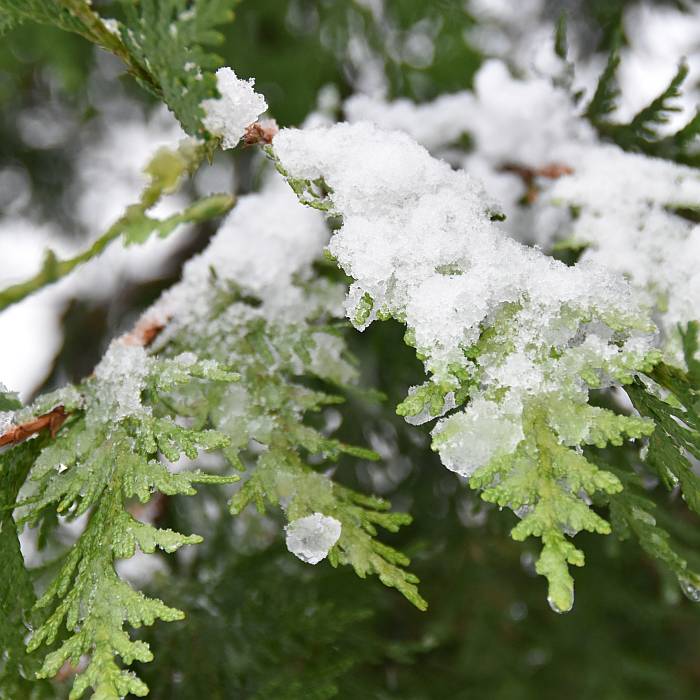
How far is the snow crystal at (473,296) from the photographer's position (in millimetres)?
900

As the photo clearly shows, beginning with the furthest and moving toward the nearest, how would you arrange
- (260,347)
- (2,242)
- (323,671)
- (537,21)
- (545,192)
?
(2,242) < (537,21) < (545,192) < (323,671) < (260,347)

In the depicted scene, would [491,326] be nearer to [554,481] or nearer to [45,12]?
[554,481]

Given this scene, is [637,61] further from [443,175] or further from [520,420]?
[520,420]

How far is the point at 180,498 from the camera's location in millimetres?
2107

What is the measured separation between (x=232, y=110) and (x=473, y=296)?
37 centimetres

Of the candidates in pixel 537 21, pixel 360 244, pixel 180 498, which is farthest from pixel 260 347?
pixel 537 21

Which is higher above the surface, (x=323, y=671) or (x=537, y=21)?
(x=537, y=21)

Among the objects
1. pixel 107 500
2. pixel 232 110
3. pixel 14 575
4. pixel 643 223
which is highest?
pixel 232 110

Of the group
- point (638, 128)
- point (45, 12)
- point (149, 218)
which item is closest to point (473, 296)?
point (149, 218)

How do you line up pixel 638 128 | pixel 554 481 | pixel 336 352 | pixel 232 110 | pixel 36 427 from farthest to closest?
pixel 638 128
pixel 336 352
pixel 36 427
pixel 232 110
pixel 554 481

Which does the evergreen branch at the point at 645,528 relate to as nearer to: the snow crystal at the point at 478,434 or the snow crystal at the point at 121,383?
the snow crystal at the point at 478,434

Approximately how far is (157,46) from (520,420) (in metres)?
0.59

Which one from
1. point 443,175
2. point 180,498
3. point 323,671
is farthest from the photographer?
point 180,498

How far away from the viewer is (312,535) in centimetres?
102
